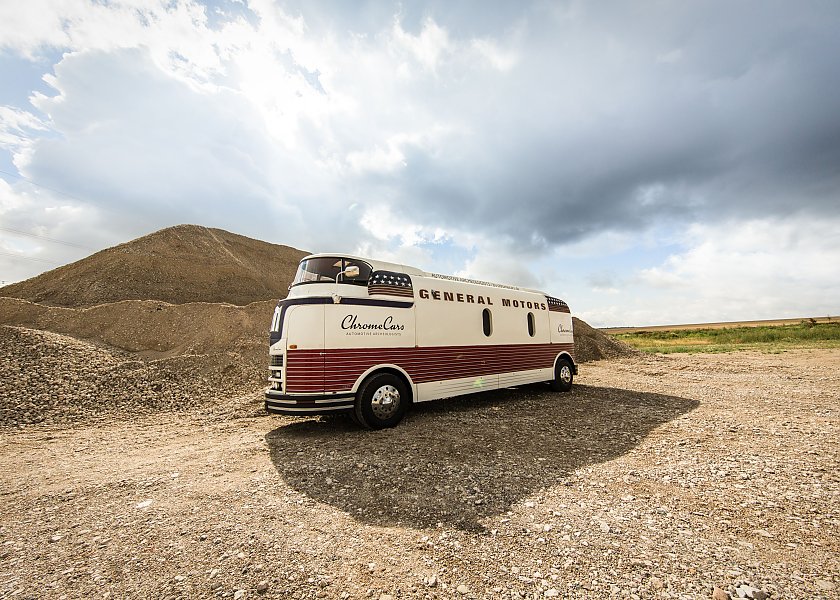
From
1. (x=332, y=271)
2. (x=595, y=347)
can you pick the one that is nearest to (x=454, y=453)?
(x=332, y=271)

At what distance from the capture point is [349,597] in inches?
125

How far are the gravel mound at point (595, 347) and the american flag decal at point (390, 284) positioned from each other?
19191 millimetres

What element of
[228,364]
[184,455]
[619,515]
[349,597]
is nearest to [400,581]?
[349,597]

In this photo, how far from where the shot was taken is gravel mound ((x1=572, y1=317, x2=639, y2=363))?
2508 centimetres

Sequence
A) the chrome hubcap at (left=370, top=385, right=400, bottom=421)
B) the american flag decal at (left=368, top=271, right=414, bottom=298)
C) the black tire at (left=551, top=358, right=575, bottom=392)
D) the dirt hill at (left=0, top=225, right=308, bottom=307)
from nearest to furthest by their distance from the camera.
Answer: the chrome hubcap at (left=370, top=385, right=400, bottom=421)
the american flag decal at (left=368, top=271, right=414, bottom=298)
the black tire at (left=551, top=358, right=575, bottom=392)
the dirt hill at (left=0, top=225, right=308, bottom=307)

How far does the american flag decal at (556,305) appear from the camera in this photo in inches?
517

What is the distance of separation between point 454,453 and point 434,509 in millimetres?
2061

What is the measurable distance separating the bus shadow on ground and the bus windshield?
3.39 m

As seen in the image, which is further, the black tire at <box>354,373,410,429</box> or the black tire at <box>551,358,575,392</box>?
the black tire at <box>551,358,575,392</box>

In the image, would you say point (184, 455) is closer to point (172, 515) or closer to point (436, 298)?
point (172, 515)

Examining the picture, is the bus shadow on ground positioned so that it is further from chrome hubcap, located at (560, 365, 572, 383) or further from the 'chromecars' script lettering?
the 'chromecars' script lettering

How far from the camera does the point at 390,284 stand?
8.51 metres

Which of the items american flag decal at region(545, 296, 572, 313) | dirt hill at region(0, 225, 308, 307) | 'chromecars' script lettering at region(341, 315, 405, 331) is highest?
dirt hill at region(0, 225, 308, 307)

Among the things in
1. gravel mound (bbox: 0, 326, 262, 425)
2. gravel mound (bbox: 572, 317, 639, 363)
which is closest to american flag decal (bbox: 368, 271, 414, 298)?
gravel mound (bbox: 0, 326, 262, 425)
